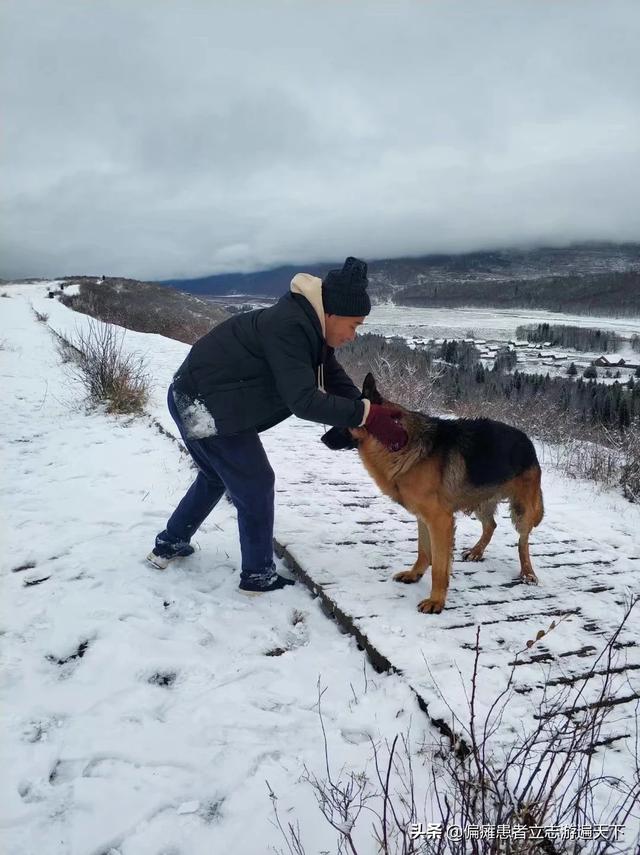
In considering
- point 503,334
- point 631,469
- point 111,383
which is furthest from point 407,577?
point 503,334

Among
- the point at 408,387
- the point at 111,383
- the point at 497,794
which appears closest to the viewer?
the point at 497,794

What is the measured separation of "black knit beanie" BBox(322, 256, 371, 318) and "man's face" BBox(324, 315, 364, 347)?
5 cm

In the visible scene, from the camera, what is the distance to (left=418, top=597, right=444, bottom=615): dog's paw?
137 inches

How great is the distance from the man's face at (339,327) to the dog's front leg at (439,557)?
137cm

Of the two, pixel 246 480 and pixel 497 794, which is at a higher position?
pixel 246 480

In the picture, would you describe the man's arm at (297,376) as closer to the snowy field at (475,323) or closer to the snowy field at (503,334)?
the snowy field at (503,334)

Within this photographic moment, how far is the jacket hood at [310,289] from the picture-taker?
122 inches

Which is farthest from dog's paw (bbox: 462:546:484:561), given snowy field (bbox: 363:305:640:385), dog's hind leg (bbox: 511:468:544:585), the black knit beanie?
snowy field (bbox: 363:305:640:385)

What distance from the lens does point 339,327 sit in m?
3.26

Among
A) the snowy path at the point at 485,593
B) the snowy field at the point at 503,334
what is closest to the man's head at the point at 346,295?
the snowy path at the point at 485,593

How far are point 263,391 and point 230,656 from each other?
64.1 inches

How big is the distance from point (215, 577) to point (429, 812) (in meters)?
2.22

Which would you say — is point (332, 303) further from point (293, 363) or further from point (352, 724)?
point (352, 724)

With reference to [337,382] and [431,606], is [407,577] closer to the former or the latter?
[431,606]
